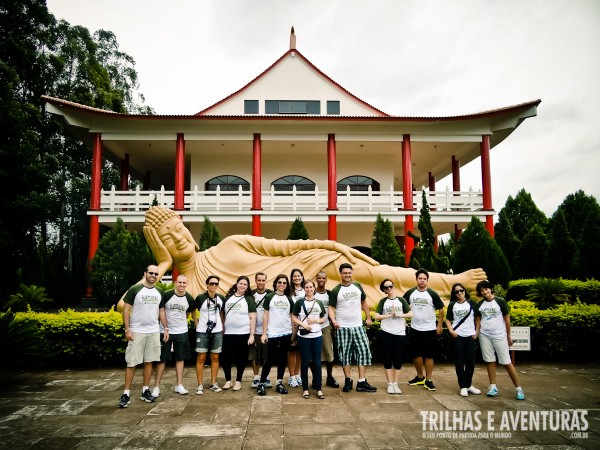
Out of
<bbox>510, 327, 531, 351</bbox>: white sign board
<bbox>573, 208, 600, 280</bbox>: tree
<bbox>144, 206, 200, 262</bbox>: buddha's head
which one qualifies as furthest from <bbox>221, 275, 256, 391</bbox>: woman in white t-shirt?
<bbox>573, 208, 600, 280</bbox>: tree

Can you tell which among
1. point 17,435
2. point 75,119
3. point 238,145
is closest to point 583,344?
point 17,435

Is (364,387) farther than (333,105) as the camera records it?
No

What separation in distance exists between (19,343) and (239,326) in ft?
9.98

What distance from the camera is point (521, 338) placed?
541 cm

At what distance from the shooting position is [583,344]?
665cm

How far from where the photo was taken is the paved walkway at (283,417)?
3371 mm

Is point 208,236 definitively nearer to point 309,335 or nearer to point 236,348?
point 236,348

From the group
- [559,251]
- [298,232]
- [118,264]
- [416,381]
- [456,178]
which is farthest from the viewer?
[456,178]

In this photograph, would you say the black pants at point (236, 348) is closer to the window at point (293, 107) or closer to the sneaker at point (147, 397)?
the sneaker at point (147, 397)

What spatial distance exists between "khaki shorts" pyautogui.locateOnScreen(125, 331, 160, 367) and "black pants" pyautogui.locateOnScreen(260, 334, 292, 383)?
125 centimetres

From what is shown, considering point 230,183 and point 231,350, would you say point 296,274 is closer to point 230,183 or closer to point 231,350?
point 231,350

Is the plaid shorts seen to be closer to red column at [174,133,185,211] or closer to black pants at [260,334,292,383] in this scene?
black pants at [260,334,292,383]

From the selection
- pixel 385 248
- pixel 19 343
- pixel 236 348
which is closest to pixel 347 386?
pixel 236 348

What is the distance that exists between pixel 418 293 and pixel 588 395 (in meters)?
2.34
